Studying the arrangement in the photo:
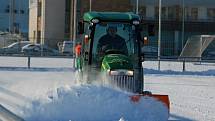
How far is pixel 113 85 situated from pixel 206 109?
3.92 meters

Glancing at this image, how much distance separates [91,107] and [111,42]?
7.90ft

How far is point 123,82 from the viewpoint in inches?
484

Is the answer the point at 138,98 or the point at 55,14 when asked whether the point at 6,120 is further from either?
the point at 55,14

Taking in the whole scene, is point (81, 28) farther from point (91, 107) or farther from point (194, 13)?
point (194, 13)

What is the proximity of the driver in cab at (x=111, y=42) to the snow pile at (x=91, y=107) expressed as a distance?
1947 mm

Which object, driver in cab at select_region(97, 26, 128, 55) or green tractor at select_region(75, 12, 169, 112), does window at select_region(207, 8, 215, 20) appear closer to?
green tractor at select_region(75, 12, 169, 112)

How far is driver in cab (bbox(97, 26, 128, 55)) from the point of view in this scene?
1339cm

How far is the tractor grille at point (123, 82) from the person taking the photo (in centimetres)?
1220

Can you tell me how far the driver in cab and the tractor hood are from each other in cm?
43

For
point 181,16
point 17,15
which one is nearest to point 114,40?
point 181,16

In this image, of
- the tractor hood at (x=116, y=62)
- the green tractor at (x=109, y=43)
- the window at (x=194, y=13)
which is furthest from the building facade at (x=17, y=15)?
the tractor hood at (x=116, y=62)

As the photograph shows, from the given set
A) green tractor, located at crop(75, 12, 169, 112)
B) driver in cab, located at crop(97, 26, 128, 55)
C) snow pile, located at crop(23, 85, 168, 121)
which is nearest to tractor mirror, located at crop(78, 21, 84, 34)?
green tractor, located at crop(75, 12, 169, 112)

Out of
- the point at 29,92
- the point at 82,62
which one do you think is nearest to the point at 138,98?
the point at 82,62

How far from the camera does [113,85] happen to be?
12.3m
